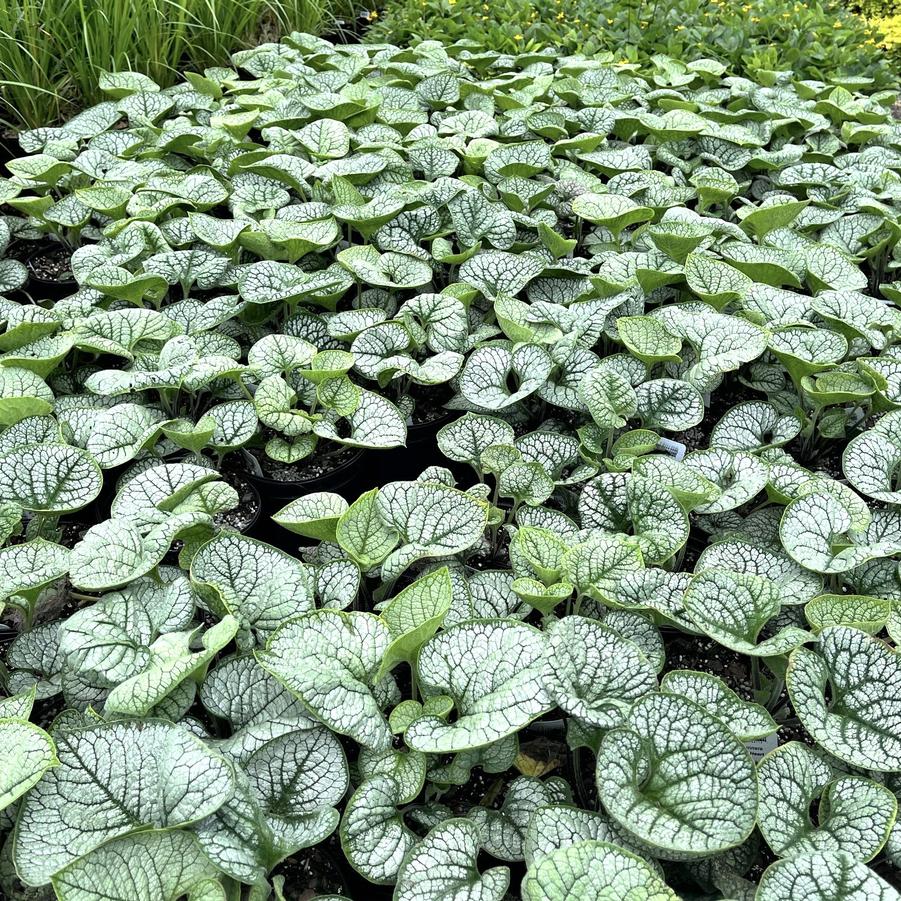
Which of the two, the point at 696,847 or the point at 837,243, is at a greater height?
the point at 837,243

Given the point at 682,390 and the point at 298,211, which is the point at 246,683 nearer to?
the point at 682,390

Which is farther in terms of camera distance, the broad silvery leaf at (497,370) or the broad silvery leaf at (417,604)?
the broad silvery leaf at (497,370)

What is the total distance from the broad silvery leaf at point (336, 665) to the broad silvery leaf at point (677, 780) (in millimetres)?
398

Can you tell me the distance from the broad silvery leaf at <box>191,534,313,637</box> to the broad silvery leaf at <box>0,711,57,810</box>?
38 cm

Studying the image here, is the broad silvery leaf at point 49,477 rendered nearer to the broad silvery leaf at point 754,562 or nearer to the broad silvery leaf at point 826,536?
the broad silvery leaf at point 754,562

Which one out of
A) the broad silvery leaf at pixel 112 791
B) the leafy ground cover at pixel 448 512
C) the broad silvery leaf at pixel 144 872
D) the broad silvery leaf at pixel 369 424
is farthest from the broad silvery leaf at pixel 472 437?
the broad silvery leaf at pixel 144 872

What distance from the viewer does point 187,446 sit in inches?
82.9

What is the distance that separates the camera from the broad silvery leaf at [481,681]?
1387mm

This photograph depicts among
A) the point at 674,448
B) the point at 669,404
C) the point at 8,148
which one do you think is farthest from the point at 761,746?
the point at 8,148

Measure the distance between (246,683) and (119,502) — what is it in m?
0.57

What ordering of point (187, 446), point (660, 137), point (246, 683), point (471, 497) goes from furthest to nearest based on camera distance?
point (660, 137)
point (187, 446)
point (471, 497)
point (246, 683)

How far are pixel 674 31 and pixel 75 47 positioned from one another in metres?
3.10

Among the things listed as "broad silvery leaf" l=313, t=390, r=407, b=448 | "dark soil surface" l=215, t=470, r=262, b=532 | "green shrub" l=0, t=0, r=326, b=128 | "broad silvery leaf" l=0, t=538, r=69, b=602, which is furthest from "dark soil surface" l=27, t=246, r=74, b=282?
"broad silvery leaf" l=0, t=538, r=69, b=602

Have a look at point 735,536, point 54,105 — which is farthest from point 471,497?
point 54,105
